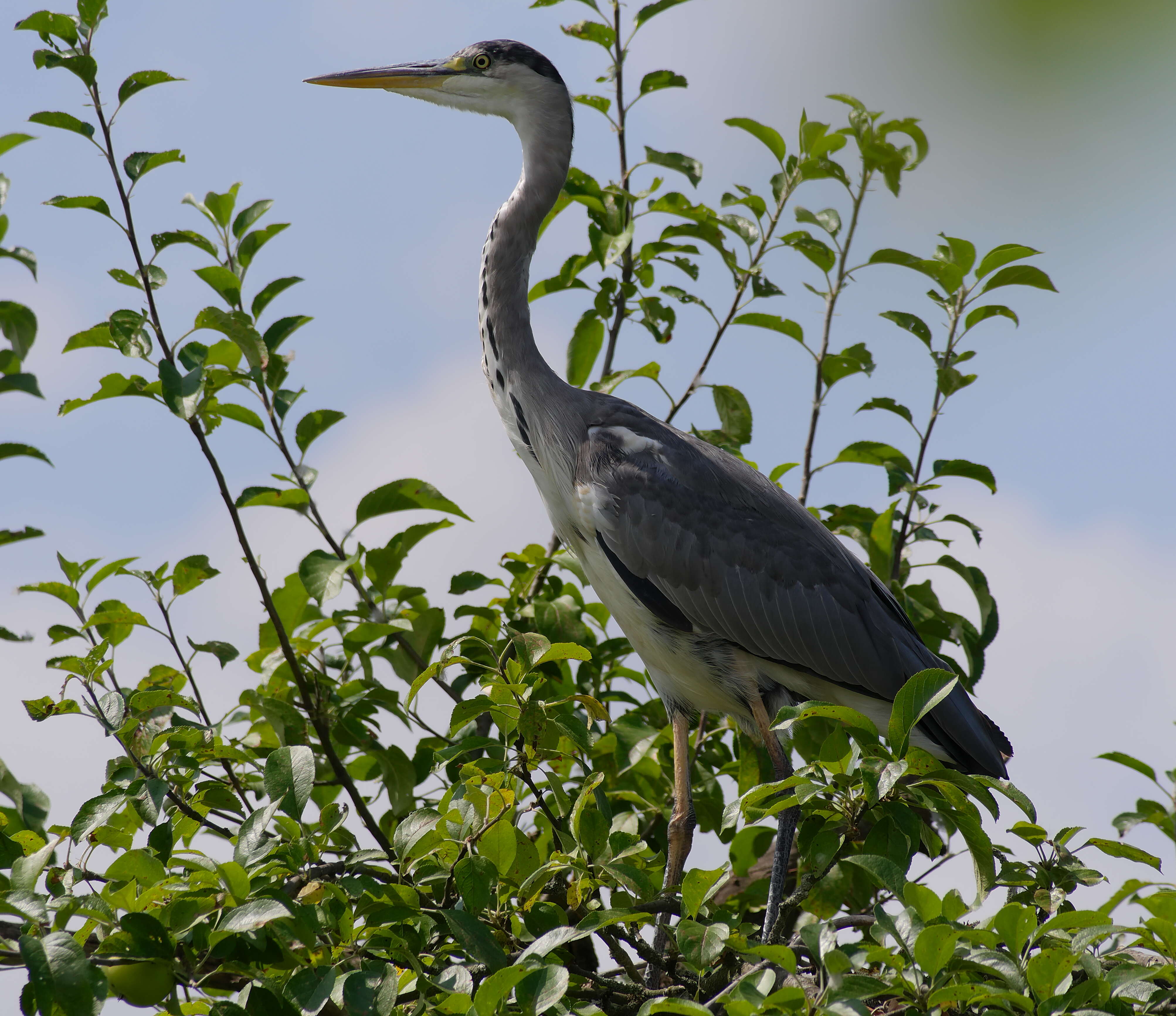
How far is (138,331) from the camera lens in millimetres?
3465

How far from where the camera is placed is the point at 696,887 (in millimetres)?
2537

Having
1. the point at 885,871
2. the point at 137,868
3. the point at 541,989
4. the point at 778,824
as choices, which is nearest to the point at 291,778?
the point at 137,868

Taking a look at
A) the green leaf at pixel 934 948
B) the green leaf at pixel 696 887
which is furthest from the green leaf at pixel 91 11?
the green leaf at pixel 934 948

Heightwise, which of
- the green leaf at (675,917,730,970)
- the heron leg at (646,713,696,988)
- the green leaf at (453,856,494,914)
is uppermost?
the heron leg at (646,713,696,988)

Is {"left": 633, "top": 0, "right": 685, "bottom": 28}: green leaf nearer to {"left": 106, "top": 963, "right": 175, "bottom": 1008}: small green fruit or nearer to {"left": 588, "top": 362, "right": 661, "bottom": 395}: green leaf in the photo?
{"left": 588, "top": 362, "right": 661, "bottom": 395}: green leaf

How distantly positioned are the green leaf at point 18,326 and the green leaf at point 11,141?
0.29 metres

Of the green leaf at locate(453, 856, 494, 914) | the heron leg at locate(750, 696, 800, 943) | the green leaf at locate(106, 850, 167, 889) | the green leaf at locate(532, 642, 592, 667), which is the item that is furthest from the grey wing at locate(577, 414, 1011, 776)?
the green leaf at locate(106, 850, 167, 889)

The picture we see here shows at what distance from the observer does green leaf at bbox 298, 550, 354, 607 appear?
3945mm

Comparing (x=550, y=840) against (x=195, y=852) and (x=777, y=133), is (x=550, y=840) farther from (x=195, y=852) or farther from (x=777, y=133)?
(x=777, y=133)

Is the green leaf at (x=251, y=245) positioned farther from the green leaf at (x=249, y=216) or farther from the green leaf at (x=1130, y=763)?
the green leaf at (x=1130, y=763)

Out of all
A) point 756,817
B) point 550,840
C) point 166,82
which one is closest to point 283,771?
point 756,817

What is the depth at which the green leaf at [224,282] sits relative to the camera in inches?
152

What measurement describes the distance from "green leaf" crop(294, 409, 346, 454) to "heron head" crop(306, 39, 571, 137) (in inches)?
78.4

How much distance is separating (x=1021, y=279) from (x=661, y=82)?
1.80 metres
